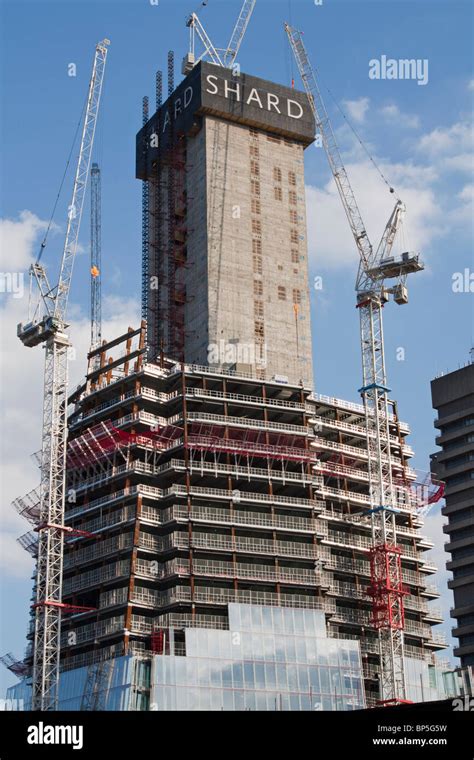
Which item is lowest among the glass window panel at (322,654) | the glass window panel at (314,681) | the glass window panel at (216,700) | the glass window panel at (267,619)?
the glass window panel at (216,700)

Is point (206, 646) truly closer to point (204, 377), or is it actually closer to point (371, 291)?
point (204, 377)

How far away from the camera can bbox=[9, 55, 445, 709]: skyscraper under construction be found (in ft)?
529

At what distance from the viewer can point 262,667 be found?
16050 centimetres

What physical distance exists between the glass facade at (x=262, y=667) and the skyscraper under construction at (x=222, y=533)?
20 centimetres

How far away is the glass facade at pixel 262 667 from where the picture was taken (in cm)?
15462

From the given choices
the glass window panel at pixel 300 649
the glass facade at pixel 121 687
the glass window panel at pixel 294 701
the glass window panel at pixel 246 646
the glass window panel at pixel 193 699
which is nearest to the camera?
the glass facade at pixel 121 687

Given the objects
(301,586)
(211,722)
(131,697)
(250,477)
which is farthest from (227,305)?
(211,722)

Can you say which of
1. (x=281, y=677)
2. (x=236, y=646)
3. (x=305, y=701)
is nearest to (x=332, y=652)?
(x=305, y=701)

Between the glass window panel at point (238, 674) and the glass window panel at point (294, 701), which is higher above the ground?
the glass window panel at point (238, 674)

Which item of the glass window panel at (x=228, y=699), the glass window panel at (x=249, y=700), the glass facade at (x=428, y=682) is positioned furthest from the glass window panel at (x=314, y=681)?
the glass facade at (x=428, y=682)

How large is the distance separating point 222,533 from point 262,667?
866 inches

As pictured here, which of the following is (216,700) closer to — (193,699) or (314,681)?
(193,699)

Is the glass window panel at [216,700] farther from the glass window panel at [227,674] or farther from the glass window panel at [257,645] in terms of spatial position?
the glass window panel at [257,645]

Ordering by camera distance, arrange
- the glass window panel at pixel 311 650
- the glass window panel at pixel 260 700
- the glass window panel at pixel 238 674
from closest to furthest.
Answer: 1. the glass window panel at pixel 260 700
2. the glass window panel at pixel 238 674
3. the glass window panel at pixel 311 650
